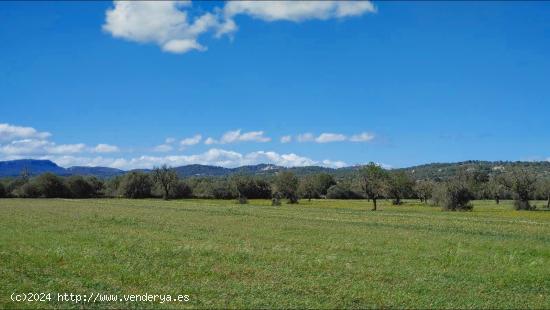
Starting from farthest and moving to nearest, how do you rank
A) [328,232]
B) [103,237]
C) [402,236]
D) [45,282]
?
[328,232], [402,236], [103,237], [45,282]

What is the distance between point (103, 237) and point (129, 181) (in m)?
A: 130

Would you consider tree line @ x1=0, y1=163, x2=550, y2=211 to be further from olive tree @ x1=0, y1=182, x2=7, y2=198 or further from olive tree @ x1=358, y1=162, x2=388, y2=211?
olive tree @ x1=358, y1=162, x2=388, y2=211

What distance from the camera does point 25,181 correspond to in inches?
6127

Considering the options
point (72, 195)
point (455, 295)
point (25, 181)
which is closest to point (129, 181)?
point (72, 195)

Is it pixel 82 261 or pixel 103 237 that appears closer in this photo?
pixel 82 261

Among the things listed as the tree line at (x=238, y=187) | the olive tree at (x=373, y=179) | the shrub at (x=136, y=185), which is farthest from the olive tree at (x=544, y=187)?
the shrub at (x=136, y=185)

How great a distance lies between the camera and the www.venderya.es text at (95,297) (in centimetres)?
1550

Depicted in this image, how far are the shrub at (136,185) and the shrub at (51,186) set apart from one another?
17.1 meters

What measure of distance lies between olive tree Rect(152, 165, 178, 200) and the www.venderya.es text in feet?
451

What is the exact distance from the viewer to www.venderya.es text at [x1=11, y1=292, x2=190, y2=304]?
15500 mm

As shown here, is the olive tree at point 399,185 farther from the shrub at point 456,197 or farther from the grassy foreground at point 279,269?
the grassy foreground at point 279,269

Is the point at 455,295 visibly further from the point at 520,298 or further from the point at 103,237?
the point at 103,237

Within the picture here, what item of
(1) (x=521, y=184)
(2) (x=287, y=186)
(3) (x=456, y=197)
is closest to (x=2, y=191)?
(2) (x=287, y=186)

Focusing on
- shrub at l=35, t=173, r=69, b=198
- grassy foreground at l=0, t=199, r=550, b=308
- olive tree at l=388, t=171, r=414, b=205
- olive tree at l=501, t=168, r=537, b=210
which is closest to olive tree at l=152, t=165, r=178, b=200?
shrub at l=35, t=173, r=69, b=198
